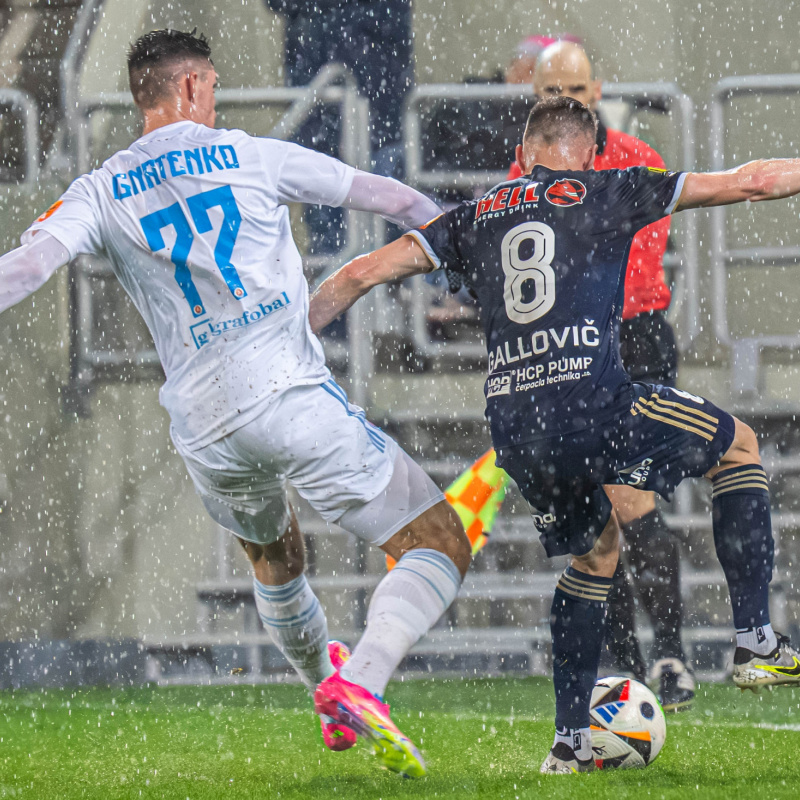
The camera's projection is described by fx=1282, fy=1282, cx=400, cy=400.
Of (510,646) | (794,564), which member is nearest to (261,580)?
(510,646)

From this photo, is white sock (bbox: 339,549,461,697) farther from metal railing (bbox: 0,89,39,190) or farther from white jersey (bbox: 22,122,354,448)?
metal railing (bbox: 0,89,39,190)

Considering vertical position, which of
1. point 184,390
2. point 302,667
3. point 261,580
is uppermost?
point 184,390

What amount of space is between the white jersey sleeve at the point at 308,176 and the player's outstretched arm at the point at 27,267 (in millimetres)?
649

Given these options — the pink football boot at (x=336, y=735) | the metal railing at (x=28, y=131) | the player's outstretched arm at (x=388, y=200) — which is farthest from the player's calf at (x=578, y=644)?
the metal railing at (x=28, y=131)

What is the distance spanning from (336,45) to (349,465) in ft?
14.1

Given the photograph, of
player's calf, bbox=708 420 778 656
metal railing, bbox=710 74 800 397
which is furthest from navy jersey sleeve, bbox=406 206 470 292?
metal railing, bbox=710 74 800 397

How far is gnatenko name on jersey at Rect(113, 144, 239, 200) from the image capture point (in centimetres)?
330

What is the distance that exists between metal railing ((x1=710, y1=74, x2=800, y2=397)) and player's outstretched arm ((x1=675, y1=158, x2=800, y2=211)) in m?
2.94

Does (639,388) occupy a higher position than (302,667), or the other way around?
(639,388)

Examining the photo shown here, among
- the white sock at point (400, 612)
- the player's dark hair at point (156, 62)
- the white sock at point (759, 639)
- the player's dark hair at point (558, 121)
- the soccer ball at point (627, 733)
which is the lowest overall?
the soccer ball at point (627, 733)

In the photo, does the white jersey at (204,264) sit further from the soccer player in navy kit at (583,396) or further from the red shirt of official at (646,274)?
the red shirt of official at (646,274)

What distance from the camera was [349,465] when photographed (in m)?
3.28

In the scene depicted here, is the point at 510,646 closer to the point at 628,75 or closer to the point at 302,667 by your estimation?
the point at 302,667

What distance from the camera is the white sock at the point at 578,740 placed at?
11.1 ft
